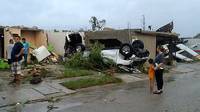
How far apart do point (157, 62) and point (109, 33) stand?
11.1m

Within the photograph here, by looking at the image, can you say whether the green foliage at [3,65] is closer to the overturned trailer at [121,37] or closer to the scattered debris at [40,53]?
the scattered debris at [40,53]

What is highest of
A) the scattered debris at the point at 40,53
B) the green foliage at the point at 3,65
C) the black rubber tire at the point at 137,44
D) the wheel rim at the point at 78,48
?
the black rubber tire at the point at 137,44

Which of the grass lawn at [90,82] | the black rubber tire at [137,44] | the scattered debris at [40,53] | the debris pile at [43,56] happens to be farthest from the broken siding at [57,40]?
the grass lawn at [90,82]

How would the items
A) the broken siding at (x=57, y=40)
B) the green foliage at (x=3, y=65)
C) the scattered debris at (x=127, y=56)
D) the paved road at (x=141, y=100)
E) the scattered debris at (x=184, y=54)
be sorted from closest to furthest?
the paved road at (x=141, y=100) → the green foliage at (x=3, y=65) → the scattered debris at (x=127, y=56) → the broken siding at (x=57, y=40) → the scattered debris at (x=184, y=54)

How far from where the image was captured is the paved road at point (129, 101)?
436 inches

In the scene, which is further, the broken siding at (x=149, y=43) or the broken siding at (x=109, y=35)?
the broken siding at (x=149, y=43)

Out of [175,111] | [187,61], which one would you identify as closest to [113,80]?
[175,111]

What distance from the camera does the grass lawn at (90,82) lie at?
15562 millimetres

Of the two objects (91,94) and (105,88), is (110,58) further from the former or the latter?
(91,94)

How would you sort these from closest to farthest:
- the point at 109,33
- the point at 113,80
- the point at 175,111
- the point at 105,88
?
the point at 175,111, the point at 105,88, the point at 113,80, the point at 109,33

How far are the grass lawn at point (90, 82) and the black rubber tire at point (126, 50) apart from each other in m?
3.88

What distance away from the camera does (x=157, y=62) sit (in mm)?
14148

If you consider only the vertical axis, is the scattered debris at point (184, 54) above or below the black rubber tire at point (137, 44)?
below

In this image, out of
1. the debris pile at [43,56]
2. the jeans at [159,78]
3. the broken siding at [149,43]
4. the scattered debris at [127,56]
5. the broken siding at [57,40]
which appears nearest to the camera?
the jeans at [159,78]
